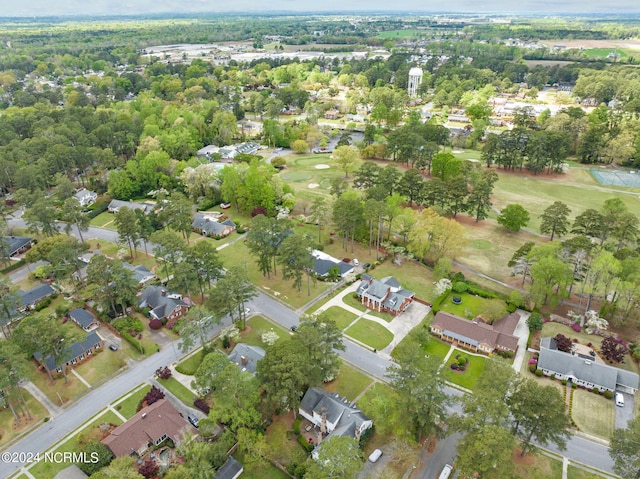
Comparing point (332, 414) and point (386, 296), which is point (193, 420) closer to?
point (332, 414)

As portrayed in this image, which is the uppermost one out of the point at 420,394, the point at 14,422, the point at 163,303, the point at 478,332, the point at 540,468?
the point at 420,394

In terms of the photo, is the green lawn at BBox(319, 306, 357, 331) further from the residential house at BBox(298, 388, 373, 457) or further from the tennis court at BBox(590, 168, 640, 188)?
the tennis court at BBox(590, 168, 640, 188)

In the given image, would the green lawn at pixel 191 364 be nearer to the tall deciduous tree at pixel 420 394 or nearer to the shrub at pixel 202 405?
the shrub at pixel 202 405

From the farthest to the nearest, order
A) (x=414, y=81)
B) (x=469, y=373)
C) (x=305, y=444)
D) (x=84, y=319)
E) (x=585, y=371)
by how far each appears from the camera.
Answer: (x=414, y=81) < (x=84, y=319) < (x=469, y=373) < (x=585, y=371) < (x=305, y=444)

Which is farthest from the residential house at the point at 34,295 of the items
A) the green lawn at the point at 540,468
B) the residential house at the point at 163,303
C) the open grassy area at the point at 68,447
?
the green lawn at the point at 540,468

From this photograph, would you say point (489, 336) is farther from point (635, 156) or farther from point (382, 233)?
point (635, 156)

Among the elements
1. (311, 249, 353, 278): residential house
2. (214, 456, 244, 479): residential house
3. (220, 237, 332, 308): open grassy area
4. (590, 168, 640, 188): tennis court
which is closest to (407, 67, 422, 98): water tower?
(590, 168, 640, 188): tennis court

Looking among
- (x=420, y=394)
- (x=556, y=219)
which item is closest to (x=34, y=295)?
(x=420, y=394)
